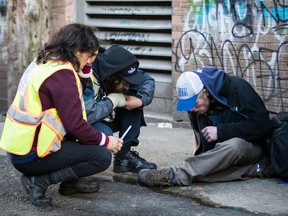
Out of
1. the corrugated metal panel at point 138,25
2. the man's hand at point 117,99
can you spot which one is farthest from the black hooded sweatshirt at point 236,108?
the corrugated metal panel at point 138,25

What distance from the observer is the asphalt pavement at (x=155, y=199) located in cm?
452

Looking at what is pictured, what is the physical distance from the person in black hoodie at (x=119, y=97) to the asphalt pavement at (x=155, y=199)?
0.23 metres

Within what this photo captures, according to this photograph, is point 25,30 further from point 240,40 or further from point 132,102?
point 132,102

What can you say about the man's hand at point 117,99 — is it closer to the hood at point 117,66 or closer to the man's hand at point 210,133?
the hood at point 117,66

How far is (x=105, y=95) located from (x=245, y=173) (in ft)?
4.13

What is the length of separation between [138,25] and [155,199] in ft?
13.2

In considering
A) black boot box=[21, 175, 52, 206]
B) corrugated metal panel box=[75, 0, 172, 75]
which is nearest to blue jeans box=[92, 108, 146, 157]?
black boot box=[21, 175, 52, 206]

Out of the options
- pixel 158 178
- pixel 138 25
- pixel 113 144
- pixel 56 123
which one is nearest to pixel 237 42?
pixel 138 25

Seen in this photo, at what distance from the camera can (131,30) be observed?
8.57 metres

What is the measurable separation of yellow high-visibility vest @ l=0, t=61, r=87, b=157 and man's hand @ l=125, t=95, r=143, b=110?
76cm

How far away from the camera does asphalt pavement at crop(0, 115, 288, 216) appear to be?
4516 millimetres

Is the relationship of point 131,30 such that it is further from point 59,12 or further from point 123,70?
point 123,70

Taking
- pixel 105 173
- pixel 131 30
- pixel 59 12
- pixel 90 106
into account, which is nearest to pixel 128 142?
pixel 105 173

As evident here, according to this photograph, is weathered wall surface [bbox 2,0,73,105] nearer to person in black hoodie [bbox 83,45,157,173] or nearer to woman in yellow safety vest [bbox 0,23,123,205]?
person in black hoodie [bbox 83,45,157,173]
